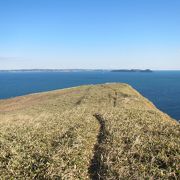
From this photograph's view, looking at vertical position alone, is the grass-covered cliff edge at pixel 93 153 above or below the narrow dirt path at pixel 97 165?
above

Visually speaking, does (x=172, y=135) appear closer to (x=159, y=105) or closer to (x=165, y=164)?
(x=165, y=164)

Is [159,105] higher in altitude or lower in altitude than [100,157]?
lower

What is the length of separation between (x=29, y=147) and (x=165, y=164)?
941 cm

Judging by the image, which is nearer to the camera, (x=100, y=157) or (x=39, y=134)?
(x=100, y=157)

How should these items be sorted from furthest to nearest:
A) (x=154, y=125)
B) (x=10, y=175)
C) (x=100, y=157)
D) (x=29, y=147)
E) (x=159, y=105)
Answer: (x=159, y=105), (x=154, y=125), (x=29, y=147), (x=100, y=157), (x=10, y=175)

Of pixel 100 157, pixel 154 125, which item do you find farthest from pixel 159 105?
pixel 100 157

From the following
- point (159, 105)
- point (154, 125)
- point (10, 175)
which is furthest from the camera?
point (159, 105)

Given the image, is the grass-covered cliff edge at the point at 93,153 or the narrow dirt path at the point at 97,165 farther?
the narrow dirt path at the point at 97,165

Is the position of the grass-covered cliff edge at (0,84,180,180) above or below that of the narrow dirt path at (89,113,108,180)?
above

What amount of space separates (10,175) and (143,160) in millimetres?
7569

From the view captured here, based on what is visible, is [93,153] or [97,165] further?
[93,153]

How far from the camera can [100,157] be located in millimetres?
17328

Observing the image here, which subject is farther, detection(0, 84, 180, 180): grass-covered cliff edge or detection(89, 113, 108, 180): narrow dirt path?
detection(89, 113, 108, 180): narrow dirt path

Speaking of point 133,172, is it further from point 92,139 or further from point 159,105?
point 159,105
